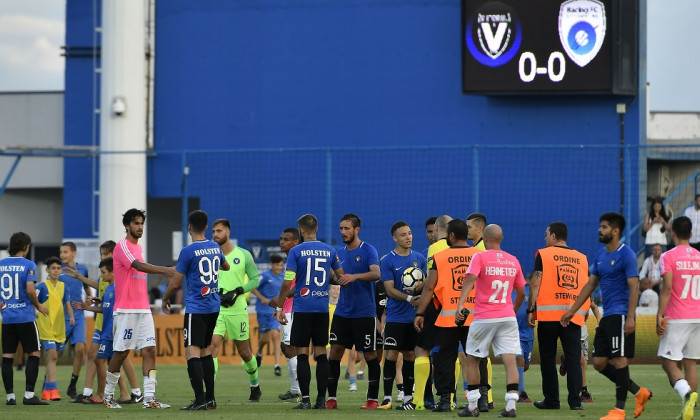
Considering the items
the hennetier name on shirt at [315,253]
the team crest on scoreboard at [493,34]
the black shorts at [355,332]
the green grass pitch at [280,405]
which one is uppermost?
the team crest on scoreboard at [493,34]

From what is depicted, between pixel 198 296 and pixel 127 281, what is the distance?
1146 mm

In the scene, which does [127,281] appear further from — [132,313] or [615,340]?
[615,340]

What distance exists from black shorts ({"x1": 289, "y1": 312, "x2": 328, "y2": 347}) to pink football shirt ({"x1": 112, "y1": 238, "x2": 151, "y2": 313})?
191cm

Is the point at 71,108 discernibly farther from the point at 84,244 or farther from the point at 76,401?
the point at 76,401

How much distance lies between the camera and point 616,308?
12117mm

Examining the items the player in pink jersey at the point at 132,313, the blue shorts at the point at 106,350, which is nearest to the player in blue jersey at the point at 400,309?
the player in pink jersey at the point at 132,313

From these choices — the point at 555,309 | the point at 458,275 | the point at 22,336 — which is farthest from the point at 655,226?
the point at 22,336

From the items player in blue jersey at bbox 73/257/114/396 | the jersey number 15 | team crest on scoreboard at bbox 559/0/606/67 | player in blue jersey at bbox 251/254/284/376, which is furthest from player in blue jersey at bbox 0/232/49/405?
team crest on scoreboard at bbox 559/0/606/67

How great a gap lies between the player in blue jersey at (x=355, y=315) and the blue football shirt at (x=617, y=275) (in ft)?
9.33

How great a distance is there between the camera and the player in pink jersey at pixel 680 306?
41.1 feet

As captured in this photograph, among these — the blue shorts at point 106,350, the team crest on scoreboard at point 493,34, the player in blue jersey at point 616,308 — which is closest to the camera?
the player in blue jersey at point 616,308

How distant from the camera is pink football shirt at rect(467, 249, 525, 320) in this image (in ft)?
40.2

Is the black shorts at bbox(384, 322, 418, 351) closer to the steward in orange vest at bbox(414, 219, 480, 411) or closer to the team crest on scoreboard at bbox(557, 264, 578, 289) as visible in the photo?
the steward in orange vest at bbox(414, 219, 480, 411)

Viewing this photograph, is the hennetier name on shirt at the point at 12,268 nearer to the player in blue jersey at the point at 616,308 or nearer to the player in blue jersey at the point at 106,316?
the player in blue jersey at the point at 106,316
